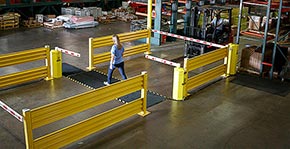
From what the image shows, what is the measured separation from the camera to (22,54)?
1093cm

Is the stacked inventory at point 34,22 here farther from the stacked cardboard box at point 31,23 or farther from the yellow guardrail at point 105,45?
the yellow guardrail at point 105,45

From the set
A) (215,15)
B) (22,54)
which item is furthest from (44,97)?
(215,15)

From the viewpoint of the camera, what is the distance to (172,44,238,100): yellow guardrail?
10.3 m

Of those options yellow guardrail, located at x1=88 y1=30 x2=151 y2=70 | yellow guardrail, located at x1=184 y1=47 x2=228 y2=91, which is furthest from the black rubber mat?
yellow guardrail, located at x1=184 y1=47 x2=228 y2=91

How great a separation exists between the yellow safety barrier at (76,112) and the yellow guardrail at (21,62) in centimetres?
348

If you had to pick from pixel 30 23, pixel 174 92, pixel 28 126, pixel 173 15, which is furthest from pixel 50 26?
pixel 28 126

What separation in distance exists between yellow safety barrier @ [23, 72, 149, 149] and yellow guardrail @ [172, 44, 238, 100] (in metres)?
1.49

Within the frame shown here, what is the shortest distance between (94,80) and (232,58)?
16.0 ft

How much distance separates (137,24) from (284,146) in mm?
11279

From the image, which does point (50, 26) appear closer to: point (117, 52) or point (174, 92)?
point (117, 52)

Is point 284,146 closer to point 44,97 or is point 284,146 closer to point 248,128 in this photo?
point 248,128

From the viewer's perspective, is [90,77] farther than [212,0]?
No

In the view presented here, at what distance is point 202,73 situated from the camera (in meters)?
11.3

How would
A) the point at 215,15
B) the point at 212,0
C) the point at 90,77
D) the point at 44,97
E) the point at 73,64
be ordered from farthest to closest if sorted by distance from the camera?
1. the point at 212,0
2. the point at 215,15
3. the point at 73,64
4. the point at 90,77
5. the point at 44,97
